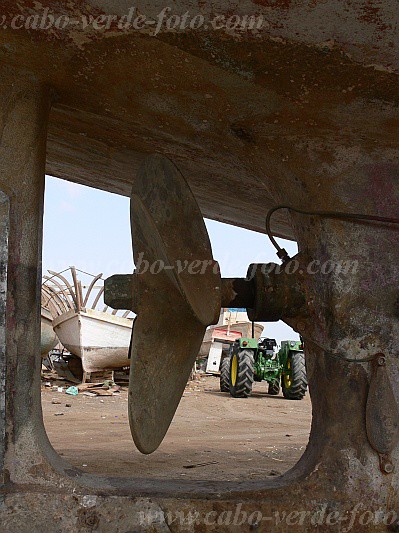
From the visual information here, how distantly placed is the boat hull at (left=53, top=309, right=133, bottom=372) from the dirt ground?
8.40 feet

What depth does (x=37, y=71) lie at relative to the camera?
2.39 meters

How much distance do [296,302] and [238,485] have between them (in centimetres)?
74

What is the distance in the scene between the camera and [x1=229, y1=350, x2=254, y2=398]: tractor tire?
10320mm

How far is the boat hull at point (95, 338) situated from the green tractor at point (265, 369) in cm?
257

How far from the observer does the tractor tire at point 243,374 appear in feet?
33.9

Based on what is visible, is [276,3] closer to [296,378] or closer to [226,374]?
[296,378]

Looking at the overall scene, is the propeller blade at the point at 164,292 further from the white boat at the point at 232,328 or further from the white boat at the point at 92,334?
the white boat at the point at 232,328

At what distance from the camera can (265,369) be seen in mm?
11688

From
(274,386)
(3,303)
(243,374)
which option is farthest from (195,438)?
(274,386)

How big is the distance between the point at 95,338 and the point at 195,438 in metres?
7.55

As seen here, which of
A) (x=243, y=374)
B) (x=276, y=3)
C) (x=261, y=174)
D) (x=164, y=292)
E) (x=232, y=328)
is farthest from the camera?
(x=232, y=328)

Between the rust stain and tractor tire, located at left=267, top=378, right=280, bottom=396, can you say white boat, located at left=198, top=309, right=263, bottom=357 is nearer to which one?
tractor tire, located at left=267, top=378, right=280, bottom=396

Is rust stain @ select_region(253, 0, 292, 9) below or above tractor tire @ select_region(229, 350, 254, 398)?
above

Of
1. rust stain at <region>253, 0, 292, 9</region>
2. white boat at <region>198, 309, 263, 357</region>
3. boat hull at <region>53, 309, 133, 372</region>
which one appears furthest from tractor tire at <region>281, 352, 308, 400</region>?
white boat at <region>198, 309, 263, 357</region>
